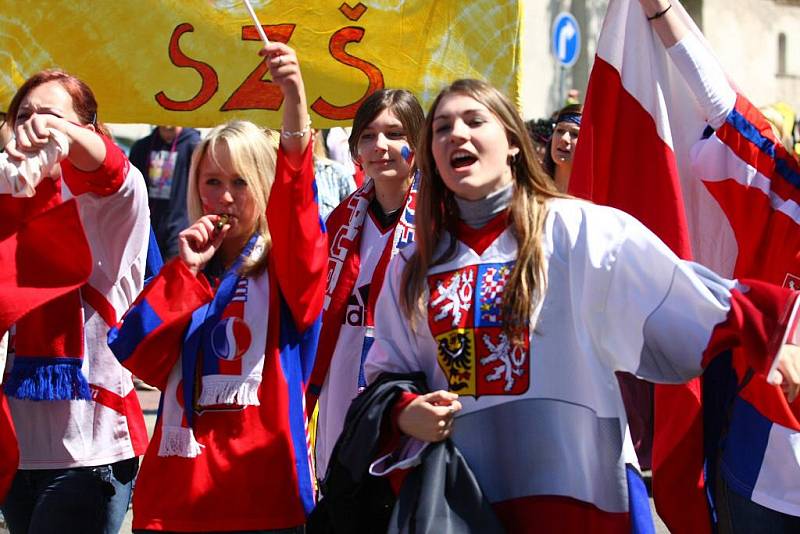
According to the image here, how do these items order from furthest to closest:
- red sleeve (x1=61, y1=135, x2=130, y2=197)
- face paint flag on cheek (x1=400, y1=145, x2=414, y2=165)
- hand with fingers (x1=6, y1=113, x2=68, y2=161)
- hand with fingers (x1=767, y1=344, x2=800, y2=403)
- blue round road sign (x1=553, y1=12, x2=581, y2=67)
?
blue round road sign (x1=553, y1=12, x2=581, y2=67) → face paint flag on cheek (x1=400, y1=145, x2=414, y2=165) → red sleeve (x1=61, y1=135, x2=130, y2=197) → hand with fingers (x1=6, y1=113, x2=68, y2=161) → hand with fingers (x1=767, y1=344, x2=800, y2=403)

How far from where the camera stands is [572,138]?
20.1 ft

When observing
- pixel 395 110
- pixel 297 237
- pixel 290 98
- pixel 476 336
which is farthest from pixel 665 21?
pixel 476 336

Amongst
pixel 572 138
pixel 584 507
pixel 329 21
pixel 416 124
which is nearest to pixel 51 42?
pixel 329 21

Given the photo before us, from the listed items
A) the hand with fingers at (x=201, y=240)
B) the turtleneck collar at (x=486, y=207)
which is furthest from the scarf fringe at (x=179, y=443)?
the turtleneck collar at (x=486, y=207)

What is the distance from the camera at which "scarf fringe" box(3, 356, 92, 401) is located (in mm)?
3826

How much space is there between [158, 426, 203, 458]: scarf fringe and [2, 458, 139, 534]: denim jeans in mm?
364

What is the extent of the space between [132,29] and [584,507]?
2.71 m

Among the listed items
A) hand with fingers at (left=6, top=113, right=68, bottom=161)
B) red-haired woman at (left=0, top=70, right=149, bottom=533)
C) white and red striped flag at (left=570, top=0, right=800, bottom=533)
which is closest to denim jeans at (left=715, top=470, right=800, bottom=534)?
white and red striped flag at (left=570, top=0, right=800, bottom=533)

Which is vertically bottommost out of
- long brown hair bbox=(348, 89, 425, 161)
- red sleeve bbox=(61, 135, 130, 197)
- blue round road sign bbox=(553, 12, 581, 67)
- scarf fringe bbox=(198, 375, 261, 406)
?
scarf fringe bbox=(198, 375, 261, 406)

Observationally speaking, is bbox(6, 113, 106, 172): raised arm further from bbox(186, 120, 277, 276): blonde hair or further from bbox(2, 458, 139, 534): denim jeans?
bbox(2, 458, 139, 534): denim jeans

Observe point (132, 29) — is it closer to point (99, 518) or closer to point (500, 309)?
point (99, 518)

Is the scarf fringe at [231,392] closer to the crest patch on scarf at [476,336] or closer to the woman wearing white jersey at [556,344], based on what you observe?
the woman wearing white jersey at [556,344]

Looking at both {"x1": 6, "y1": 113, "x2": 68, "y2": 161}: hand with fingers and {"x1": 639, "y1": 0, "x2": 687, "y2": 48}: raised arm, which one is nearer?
{"x1": 6, "y1": 113, "x2": 68, "y2": 161}: hand with fingers

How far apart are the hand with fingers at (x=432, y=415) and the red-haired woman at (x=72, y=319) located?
1269 mm
